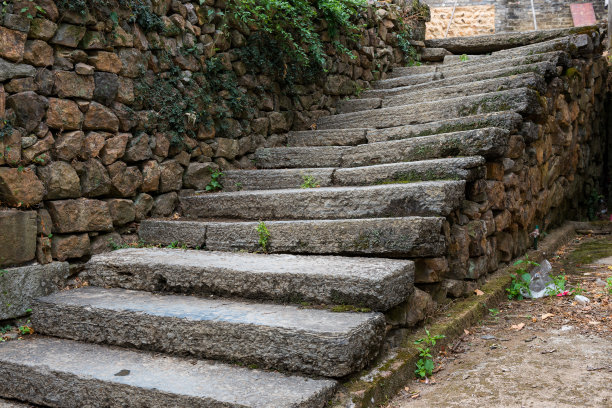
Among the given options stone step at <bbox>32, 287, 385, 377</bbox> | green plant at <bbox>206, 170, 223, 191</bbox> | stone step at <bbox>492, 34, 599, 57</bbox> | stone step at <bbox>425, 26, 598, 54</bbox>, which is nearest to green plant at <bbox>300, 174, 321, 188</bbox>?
green plant at <bbox>206, 170, 223, 191</bbox>

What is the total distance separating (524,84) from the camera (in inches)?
172

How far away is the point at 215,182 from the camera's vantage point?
4.34 meters

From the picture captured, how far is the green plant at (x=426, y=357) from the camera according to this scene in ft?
8.44

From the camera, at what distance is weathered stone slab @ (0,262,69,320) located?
2.91 m

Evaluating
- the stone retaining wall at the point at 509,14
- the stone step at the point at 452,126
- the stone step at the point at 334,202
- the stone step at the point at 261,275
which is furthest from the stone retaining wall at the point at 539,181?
the stone retaining wall at the point at 509,14

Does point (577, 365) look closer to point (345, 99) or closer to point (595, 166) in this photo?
point (345, 99)

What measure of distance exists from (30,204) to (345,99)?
146 inches

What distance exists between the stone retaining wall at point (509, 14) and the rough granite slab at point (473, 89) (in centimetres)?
878

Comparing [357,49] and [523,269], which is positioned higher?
[357,49]

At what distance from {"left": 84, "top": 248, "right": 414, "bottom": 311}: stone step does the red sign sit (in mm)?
12956

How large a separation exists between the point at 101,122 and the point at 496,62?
155 inches

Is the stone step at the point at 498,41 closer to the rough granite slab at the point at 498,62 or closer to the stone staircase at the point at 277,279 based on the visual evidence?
the rough granite slab at the point at 498,62

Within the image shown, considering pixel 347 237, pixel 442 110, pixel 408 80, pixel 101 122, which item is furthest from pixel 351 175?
pixel 408 80

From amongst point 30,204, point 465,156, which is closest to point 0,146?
point 30,204
